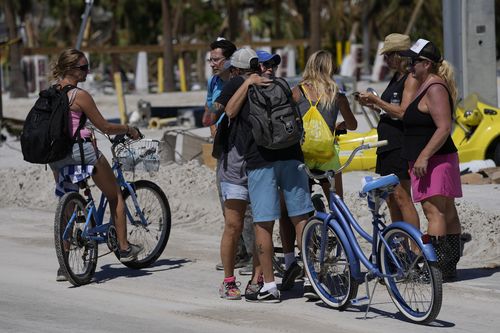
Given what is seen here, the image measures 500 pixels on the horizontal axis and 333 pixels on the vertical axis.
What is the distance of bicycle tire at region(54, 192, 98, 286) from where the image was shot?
9086 mm

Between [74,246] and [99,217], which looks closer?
[74,246]

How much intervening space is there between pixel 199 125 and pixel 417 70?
16.2 metres

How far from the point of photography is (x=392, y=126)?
928 cm

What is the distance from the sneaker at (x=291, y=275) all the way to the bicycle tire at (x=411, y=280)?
3.22ft

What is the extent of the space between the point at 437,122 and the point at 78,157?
8.89ft

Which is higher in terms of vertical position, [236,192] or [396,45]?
[396,45]

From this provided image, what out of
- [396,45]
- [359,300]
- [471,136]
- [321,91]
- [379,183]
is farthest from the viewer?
[471,136]

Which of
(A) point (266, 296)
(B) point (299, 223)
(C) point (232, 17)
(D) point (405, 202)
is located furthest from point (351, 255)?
(C) point (232, 17)

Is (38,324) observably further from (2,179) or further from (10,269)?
(2,179)

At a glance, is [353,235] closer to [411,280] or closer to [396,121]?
[411,280]

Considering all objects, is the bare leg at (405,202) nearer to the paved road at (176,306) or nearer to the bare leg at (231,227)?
the paved road at (176,306)

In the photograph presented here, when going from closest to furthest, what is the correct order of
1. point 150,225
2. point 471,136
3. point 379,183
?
point 379,183
point 150,225
point 471,136

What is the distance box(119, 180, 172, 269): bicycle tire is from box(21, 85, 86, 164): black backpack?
1024 mm

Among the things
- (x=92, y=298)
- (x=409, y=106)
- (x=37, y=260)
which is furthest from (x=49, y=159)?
(x=409, y=106)
